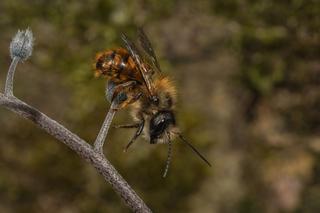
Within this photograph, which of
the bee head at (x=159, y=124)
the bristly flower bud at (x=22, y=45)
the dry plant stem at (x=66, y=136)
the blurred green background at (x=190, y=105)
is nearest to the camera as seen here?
the dry plant stem at (x=66, y=136)

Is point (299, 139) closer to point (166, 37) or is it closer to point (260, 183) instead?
point (260, 183)

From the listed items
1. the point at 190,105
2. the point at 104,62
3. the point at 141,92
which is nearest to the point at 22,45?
the point at 104,62

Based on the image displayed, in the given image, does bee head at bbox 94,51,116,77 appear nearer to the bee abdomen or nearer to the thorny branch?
the bee abdomen

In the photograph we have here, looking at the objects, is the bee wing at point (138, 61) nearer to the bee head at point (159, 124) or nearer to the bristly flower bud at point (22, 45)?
the bee head at point (159, 124)

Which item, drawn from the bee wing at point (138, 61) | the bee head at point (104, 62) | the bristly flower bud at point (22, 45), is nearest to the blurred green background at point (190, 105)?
the bee head at point (104, 62)

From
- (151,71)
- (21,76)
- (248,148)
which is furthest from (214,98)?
(151,71)

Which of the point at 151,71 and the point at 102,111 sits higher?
the point at 151,71

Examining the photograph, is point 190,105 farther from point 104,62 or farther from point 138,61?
point 138,61

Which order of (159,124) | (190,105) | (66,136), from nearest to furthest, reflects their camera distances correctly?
(66,136) < (159,124) < (190,105)
